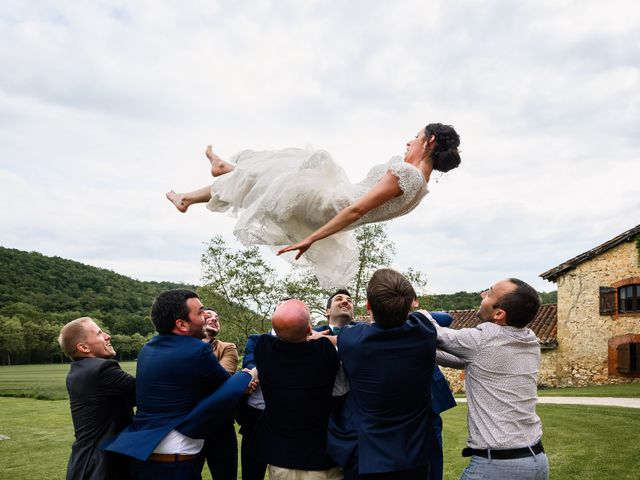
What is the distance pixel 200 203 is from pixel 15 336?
4472 centimetres

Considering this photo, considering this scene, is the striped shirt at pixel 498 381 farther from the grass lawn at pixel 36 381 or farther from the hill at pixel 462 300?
the hill at pixel 462 300

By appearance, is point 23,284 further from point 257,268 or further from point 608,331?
point 608,331

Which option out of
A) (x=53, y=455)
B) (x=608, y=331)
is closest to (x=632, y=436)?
(x=53, y=455)

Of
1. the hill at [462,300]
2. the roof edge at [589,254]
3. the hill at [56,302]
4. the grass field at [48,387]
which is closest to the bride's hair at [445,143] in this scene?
the grass field at [48,387]

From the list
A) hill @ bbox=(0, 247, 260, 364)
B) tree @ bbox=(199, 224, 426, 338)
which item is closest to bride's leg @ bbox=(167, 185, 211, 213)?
tree @ bbox=(199, 224, 426, 338)

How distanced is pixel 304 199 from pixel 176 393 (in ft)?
4.53

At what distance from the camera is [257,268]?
2858cm

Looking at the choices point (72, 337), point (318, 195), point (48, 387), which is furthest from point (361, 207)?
point (48, 387)

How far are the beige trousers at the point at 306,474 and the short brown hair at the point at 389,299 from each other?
90cm

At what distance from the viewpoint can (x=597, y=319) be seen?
2455cm

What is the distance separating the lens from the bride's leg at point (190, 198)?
4117 mm

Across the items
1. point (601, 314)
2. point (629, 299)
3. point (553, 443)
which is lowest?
point (553, 443)

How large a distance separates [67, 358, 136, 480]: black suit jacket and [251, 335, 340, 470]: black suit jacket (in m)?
1.07

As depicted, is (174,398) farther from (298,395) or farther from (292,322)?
→ (292,322)
